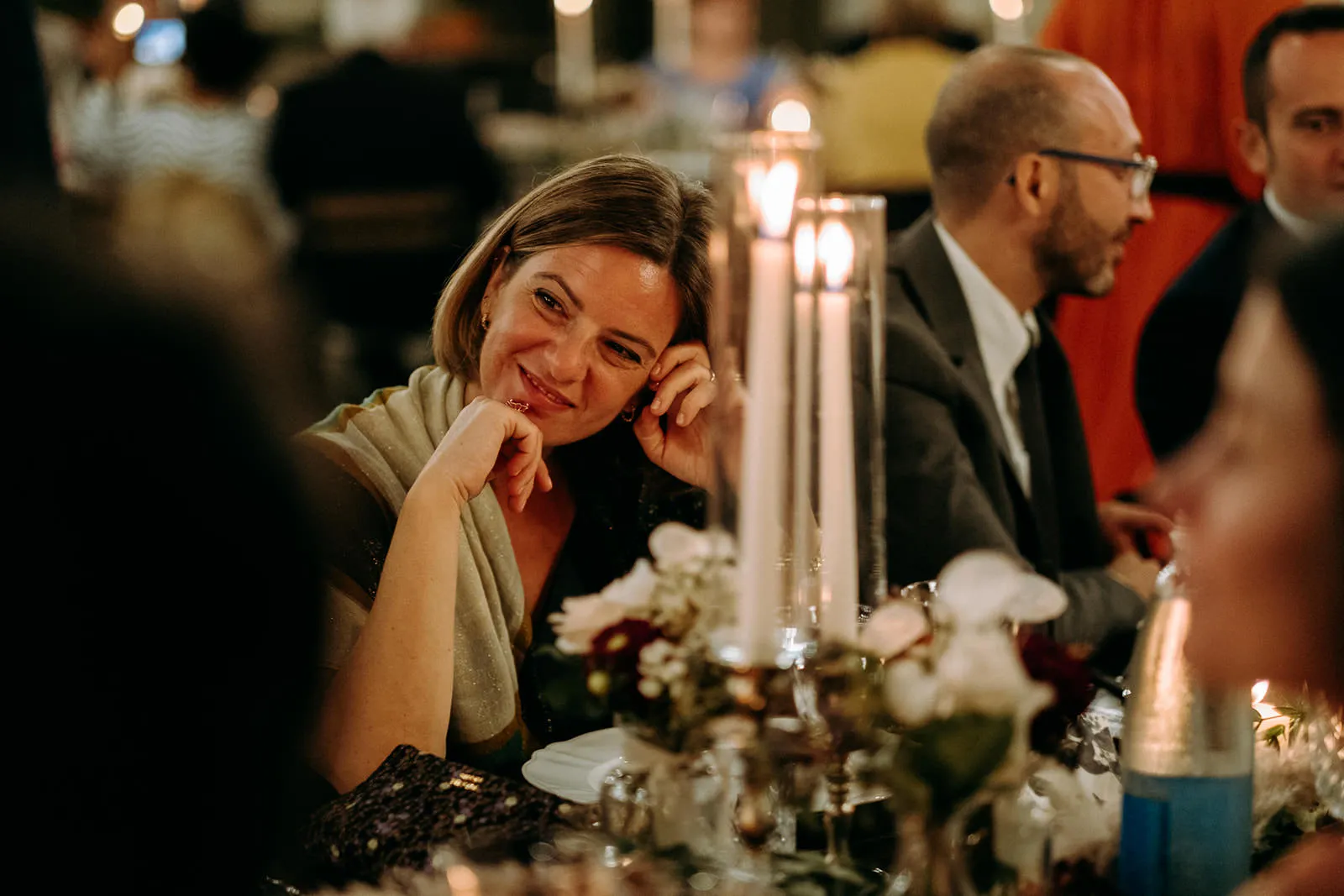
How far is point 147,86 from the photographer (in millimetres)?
4840

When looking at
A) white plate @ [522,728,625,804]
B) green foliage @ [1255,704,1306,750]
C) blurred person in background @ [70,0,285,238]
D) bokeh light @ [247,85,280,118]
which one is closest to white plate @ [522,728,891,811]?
white plate @ [522,728,625,804]

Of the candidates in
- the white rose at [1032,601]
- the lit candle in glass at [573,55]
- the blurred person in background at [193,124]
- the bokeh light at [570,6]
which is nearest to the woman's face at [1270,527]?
the white rose at [1032,601]

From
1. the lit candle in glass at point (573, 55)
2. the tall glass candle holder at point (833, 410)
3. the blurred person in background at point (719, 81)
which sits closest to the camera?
the tall glass candle holder at point (833, 410)

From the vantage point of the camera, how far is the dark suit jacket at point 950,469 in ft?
6.57

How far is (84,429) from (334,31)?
9.72 metres

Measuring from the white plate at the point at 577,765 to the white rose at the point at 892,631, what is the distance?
1.01ft

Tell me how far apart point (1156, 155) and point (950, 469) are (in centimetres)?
144

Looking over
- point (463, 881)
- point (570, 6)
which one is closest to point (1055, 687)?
point (463, 881)

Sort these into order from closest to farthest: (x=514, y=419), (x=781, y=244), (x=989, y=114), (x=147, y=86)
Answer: (x=781, y=244) → (x=514, y=419) → (x=989, y=114) → (x=147, y=86)

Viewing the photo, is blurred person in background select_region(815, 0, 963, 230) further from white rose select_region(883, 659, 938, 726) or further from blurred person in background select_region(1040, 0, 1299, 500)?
white rose select_region(883, 659, 938, 726)

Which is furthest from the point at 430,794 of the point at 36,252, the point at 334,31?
the point at 334,31

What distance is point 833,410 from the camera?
986mm

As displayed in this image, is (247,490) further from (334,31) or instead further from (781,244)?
(334,31)

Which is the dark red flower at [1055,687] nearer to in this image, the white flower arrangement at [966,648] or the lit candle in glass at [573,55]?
the white flower arrangement at [966,648]
